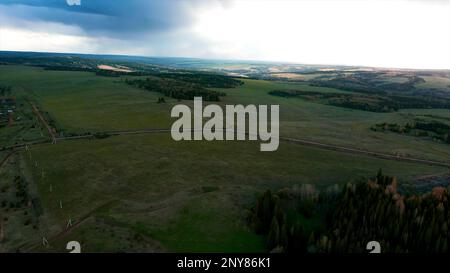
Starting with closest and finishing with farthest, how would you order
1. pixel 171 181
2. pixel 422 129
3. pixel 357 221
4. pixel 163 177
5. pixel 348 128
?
1. pixel 357 221
2. pixel 171 181
3. pixel 163 177
4. pixel 348 128
5. pixel 422 129

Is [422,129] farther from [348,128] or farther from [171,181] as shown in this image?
[171,181]

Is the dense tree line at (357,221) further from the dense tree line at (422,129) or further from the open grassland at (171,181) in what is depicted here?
the dense tree line at (422,129)

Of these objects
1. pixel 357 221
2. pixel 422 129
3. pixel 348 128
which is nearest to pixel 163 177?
pixel 357 221

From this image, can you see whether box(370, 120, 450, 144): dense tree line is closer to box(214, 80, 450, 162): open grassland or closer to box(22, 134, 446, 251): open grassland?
box(214, 80, 450, 162): open grassland

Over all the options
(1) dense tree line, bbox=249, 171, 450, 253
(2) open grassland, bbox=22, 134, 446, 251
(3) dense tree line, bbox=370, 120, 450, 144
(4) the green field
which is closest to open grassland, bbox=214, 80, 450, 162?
(4) the green field

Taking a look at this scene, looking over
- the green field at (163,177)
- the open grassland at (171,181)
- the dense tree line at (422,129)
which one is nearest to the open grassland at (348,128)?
the green field at (163,177)
